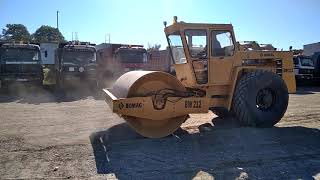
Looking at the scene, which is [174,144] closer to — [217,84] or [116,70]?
[217,84]

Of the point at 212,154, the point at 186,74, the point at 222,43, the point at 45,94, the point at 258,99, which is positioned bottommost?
the point at 212,154

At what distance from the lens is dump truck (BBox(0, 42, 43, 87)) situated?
19609 mm

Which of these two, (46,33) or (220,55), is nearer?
(220,55)

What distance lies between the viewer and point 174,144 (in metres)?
8.12

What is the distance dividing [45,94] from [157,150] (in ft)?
43.3

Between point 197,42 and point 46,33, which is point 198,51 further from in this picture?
point 46,33

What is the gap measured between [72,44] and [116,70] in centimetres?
267

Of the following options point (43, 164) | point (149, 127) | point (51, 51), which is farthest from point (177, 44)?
point (51, 51)

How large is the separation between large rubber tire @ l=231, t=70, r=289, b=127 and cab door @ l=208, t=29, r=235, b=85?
1.41ft

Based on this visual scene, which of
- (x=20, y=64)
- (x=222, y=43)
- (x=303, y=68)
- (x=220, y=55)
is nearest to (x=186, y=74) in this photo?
(x=220, y=55)

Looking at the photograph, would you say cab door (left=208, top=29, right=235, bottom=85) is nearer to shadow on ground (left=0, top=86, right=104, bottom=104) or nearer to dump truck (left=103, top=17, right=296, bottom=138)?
dump truck (left=103, top=17, right=296, bottom=138)

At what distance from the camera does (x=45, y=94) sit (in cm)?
1970

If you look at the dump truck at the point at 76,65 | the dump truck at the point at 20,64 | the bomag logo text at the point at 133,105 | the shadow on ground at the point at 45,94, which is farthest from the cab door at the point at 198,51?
the dump truck at the point at 20,64

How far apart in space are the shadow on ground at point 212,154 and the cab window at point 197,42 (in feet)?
5.94
